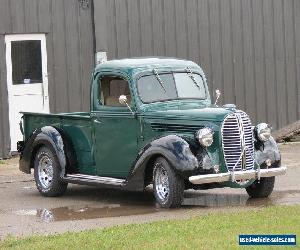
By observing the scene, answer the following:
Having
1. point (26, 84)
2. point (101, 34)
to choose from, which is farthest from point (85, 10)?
point (26, 84)

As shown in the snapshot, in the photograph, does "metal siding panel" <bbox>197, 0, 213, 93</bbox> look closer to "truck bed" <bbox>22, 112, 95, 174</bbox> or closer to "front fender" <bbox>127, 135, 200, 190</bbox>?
"truck bed" <bbox>22, 112, 95, 174</bbox>

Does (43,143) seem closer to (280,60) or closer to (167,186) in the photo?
(167,186)

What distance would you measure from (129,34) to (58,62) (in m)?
1.77

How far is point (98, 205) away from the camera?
42.9 feet

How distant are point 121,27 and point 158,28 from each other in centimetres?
89

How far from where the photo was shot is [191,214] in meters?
11.6

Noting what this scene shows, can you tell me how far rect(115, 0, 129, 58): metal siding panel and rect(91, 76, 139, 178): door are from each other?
20.4ft

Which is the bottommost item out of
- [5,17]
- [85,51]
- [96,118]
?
[96,118]

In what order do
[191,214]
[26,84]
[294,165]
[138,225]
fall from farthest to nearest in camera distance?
[26,84] → [294,165] → [191,214] → [138,225]

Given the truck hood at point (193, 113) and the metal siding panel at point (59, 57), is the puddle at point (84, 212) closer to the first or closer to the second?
the truck hood at point (193, 113)

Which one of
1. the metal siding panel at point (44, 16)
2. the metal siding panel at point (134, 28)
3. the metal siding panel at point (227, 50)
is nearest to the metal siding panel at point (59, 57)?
the metal siding panel at point (44, 16)

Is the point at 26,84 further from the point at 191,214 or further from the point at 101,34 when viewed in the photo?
the point at 191,214

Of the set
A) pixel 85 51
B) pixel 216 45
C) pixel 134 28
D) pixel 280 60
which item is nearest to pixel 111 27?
pixel 134 28

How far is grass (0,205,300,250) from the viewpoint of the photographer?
9.23 metres
